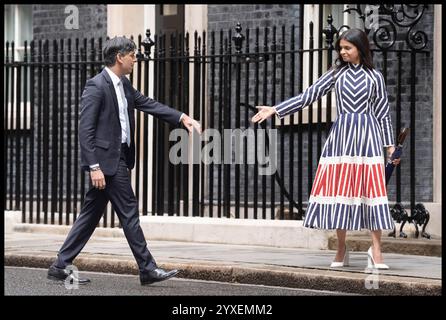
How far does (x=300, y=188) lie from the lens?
12.9 metres

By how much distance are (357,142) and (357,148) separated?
0.05 metres

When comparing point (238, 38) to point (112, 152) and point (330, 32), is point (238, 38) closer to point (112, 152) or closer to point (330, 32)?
point (330, 32)

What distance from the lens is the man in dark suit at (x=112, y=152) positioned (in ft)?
30.6

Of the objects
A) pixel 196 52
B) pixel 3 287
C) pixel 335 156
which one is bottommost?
pixel 3 287

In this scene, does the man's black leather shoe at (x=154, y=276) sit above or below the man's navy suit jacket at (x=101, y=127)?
below

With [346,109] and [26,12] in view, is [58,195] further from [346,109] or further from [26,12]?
[346,109]

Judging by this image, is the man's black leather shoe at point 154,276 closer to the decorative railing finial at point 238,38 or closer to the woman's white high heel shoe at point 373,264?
the woman's white high heel shoe at point 373,264

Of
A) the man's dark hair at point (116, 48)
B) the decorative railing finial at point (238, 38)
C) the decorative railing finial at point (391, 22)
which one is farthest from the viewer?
the decorative railing finial at point (238, 38)

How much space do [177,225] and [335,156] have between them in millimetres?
3727

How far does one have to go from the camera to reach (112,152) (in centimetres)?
937

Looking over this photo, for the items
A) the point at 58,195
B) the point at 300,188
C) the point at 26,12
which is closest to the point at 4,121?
the point at 58,195

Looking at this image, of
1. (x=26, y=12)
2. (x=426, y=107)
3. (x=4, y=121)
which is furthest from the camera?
(x=26, y=12)

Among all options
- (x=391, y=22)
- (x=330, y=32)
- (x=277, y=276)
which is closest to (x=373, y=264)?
(x=277, y=276)

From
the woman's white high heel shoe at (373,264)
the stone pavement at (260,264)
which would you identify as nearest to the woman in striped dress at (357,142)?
the woman's white high heel shoe at (373,264)
